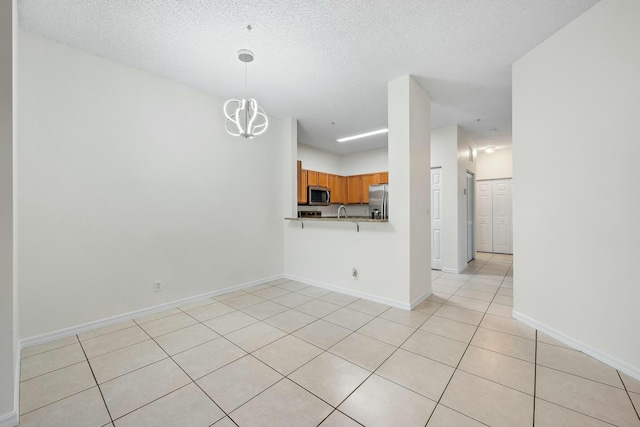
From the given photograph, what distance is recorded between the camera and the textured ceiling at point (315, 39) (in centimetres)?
208

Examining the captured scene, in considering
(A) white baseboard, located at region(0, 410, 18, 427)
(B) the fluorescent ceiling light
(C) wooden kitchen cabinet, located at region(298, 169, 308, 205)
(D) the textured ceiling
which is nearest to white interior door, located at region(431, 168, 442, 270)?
(B) the fluorescent ceiling light

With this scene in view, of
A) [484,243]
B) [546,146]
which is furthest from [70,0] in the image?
[484,243]

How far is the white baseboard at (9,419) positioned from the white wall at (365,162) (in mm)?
6399

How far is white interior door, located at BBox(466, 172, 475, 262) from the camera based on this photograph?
5879 mm

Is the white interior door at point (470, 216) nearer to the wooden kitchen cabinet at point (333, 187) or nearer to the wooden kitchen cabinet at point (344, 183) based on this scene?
the wooden kitchen cabinet at point (344, 183)

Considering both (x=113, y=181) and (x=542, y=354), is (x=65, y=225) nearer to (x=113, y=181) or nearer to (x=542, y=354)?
(x=113, y=181)

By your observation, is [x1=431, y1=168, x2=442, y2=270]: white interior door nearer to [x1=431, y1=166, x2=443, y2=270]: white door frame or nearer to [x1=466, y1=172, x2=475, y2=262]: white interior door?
[x1=431, y1=166, x2=443, y2=270]: white door frame

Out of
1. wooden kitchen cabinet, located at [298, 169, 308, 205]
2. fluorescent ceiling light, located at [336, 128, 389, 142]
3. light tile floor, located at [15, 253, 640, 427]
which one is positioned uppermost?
fluorescent ceiling light, located at [336, 128, 389, 142]

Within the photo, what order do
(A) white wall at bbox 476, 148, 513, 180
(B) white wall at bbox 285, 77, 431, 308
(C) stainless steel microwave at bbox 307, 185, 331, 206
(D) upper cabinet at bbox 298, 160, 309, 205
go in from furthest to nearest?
(A) white wall at bbox 476, 148, 513, 180 < (C) stainless steel microwave at bbox 307, 185, 331, 206 < (D) upper cabinet at bbox 298, 160, 309, 205 < (B) white wall at bbox 285, 77, 431, 308

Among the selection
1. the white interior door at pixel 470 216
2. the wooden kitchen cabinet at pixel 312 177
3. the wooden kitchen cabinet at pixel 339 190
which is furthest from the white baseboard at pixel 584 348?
the wooden kitchen cabinet at pixel 339 190

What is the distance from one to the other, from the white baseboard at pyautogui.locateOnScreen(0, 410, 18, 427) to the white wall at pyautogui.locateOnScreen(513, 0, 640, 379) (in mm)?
3944

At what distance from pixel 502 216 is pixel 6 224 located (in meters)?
8.66

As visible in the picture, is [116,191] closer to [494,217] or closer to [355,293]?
[355,293]

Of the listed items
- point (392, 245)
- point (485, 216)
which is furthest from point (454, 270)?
point (485, 216)
